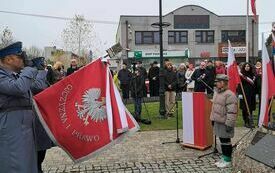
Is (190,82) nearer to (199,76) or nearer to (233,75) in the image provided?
(199,76)

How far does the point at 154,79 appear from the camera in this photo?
18.3 metres

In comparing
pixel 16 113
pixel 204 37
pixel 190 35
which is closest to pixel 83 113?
pixel 16 113

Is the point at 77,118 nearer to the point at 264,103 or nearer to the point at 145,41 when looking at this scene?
the point at 264,103

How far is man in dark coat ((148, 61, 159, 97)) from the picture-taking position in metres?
18.2

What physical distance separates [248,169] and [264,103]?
53.9 inches

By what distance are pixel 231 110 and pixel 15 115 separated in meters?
4.02

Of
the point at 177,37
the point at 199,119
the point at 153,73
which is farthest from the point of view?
the point at 177,37

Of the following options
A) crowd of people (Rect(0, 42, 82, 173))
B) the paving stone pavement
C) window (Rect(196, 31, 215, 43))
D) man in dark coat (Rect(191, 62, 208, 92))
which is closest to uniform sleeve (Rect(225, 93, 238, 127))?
the paving stone pavement

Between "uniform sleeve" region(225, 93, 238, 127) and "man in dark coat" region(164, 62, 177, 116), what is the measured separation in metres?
6.62

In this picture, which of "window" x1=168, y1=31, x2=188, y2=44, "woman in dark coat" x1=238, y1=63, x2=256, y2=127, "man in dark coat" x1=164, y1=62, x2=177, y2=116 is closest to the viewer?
"woman in dark coat" x1=238, y1=63, x2=256, y2=127

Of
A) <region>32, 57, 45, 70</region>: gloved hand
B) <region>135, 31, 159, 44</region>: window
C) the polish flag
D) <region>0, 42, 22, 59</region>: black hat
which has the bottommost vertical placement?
the polish flag

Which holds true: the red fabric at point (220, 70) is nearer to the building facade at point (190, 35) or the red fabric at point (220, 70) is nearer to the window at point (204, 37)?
the building facade at point (190, 35)

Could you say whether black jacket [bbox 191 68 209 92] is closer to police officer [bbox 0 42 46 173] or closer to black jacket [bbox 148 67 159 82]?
black jacket [bbox 148 67 159 82]

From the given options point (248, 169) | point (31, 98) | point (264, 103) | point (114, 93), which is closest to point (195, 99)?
point (264, 103)
